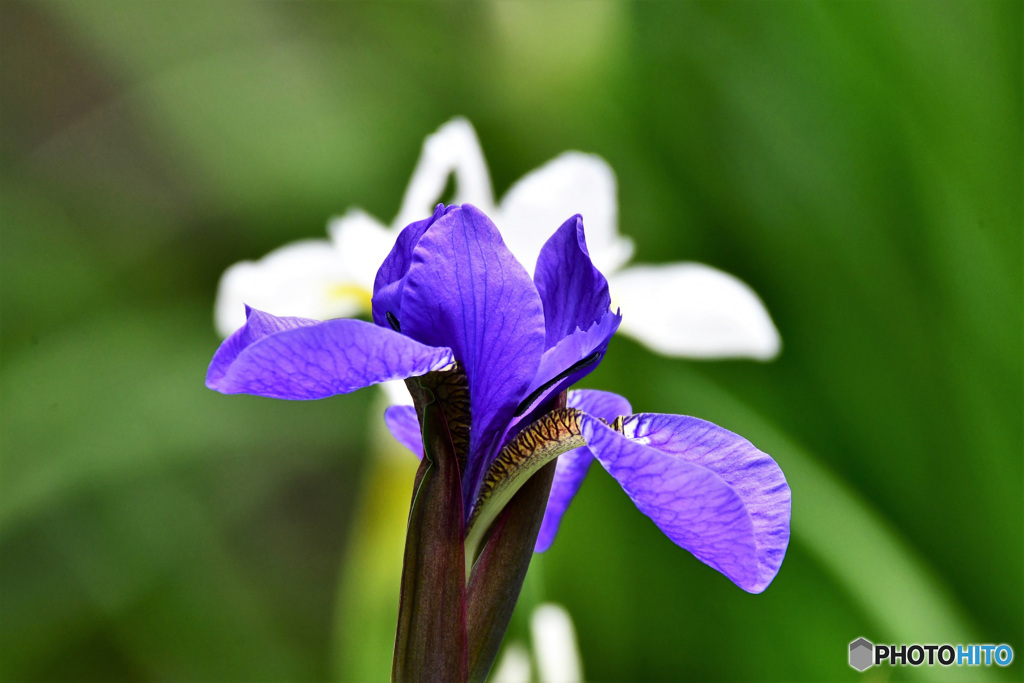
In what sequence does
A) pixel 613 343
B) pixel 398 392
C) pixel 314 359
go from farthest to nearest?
pixel 613 343
pixel 398 392
pixel 314 359

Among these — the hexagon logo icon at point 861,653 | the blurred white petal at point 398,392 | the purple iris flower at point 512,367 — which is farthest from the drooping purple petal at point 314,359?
the hexagon logo icon at point 861,653

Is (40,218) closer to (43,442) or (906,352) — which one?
(43,442)

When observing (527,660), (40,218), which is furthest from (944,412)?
(40,218)

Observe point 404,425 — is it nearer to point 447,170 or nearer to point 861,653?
point 447,170

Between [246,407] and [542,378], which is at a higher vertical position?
[246,407]

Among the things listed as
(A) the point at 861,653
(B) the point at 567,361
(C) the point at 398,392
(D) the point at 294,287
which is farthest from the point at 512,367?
(A) the point at 861,653

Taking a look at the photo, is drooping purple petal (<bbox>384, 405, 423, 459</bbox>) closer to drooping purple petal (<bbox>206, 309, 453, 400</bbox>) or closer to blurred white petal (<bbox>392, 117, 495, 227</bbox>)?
drooping purple petal (<bbox>206, 309, 453, 400</bbox>)
